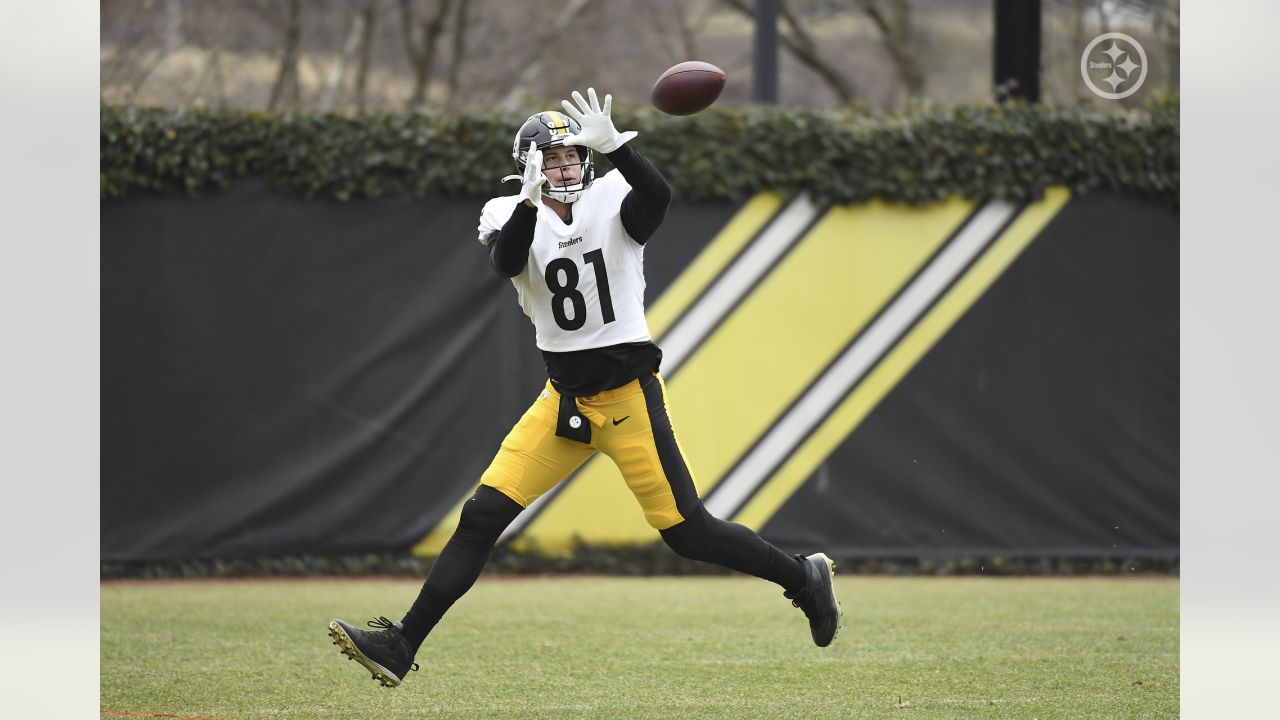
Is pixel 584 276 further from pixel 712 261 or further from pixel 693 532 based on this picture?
pixel 712 261

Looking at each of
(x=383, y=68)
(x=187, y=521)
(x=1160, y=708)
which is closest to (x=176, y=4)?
(x=383, y=68)

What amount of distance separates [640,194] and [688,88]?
465 millimetres

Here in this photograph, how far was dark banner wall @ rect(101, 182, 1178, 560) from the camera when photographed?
7.92 metres

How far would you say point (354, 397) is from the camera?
8.07 metres

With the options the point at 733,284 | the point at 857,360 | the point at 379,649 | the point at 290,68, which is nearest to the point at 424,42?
the point at 290,68

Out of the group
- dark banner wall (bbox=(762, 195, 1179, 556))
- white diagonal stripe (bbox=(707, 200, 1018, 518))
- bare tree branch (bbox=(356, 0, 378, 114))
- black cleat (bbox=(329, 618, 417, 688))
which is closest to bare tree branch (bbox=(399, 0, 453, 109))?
bare tree branch (bbox=(356, 0, 378, 114))

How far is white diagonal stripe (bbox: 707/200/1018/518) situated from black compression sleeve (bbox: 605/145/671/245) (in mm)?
4049

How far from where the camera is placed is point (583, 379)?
169 inches

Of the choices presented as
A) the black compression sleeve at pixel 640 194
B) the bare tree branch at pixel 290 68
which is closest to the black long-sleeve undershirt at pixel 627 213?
the black compression sleeve at pixel 640 194

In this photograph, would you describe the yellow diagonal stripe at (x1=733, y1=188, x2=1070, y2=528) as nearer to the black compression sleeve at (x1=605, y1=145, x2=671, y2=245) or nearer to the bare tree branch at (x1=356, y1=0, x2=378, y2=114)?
the black compression sleeve at (x1=605, y1=145, x2=671, y2=245)

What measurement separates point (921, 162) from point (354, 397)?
3762mm

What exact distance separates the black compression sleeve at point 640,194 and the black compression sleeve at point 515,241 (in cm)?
30

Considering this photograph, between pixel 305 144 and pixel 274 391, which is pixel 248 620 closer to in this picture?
pixel 274 391

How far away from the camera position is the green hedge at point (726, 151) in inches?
314
